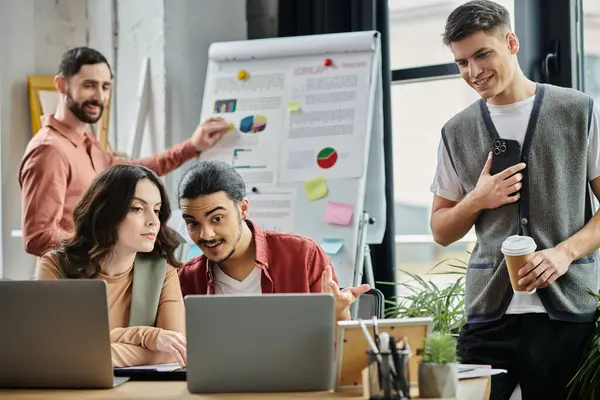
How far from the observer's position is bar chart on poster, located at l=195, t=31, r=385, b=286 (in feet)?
12.3

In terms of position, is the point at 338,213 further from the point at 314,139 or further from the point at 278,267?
the point at 278,267

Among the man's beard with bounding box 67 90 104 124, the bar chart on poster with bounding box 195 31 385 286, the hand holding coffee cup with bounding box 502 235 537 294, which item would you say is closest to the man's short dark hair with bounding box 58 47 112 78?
A: the man's beard with bounding box 67 90 104 124

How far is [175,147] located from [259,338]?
233 centimetres

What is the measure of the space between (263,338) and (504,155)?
3.20 feet

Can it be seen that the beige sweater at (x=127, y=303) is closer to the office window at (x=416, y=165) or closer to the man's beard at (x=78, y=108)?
the man's beard at (x=78, y=108)

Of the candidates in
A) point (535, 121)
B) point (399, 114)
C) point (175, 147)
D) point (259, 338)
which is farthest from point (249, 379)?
point (399, 114)

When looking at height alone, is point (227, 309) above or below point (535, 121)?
below

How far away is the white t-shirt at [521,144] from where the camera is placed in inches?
99.2

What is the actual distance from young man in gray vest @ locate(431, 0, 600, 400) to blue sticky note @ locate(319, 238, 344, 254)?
1.11 m

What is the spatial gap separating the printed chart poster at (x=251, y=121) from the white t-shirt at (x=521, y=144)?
50.0 inches

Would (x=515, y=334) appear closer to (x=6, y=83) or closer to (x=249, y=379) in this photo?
(x=249, y=379)

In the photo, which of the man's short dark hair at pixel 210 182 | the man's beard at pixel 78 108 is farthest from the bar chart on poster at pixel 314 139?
the man's short dark hair at pixel 210 182

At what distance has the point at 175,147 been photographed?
4168mm

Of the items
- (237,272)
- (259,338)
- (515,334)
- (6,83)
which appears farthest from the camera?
(6,83)
